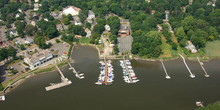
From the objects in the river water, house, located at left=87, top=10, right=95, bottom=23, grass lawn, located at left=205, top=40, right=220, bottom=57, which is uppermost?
house, located at left=87, top=10, right=95, bottom=23

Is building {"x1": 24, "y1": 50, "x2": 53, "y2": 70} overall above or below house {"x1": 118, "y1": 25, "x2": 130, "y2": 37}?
below

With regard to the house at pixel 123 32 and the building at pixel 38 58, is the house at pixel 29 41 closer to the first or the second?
the building at pixel 38 58

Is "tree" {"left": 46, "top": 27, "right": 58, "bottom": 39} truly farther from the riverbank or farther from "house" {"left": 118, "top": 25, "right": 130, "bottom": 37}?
"house" {"left": 118, "top": 25, "right": 130, "bottom": 37}

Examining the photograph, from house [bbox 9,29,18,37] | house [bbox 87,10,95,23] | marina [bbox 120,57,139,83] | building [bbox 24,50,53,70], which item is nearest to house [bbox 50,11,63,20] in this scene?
Answer: house [bbox 87,10,95,23]

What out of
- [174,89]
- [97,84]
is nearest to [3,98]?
[97,84]

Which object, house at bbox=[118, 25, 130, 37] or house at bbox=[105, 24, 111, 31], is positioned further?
house at bbox=[105, 24, 111, 31]

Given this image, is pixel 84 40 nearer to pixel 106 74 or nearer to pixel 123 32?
pixel 123 32
